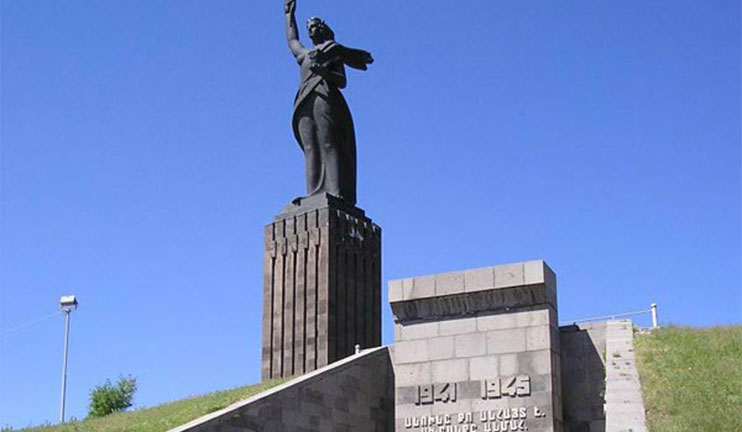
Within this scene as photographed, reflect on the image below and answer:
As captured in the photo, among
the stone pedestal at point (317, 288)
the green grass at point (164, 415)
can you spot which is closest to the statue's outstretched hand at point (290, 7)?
the stone pedestal at point (317, 288)

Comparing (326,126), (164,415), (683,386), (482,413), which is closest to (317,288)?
(326,126)

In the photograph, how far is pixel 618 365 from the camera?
15328 mm

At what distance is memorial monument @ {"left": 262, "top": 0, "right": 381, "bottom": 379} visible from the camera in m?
28.2

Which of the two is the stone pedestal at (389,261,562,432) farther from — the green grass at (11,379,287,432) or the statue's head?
the statue's head

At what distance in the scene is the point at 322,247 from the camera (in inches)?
1116

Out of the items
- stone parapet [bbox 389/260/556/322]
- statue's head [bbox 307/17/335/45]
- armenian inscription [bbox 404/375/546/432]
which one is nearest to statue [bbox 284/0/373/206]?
statue's head [bbox 307/17/335/45]

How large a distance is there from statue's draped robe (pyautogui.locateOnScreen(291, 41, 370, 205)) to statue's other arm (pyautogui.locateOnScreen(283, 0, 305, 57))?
621 millimetres

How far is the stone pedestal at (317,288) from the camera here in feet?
91.8

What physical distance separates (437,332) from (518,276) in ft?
4.85

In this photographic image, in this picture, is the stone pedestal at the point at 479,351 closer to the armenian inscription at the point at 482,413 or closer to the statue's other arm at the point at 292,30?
the armenian inscription at the point at 482,413

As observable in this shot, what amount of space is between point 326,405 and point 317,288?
→ 10688 millimetres

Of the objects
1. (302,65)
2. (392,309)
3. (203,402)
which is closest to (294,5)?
(302,65)

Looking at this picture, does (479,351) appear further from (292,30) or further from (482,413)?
(292,30)

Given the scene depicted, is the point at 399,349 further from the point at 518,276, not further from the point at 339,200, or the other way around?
the point at 339,200
